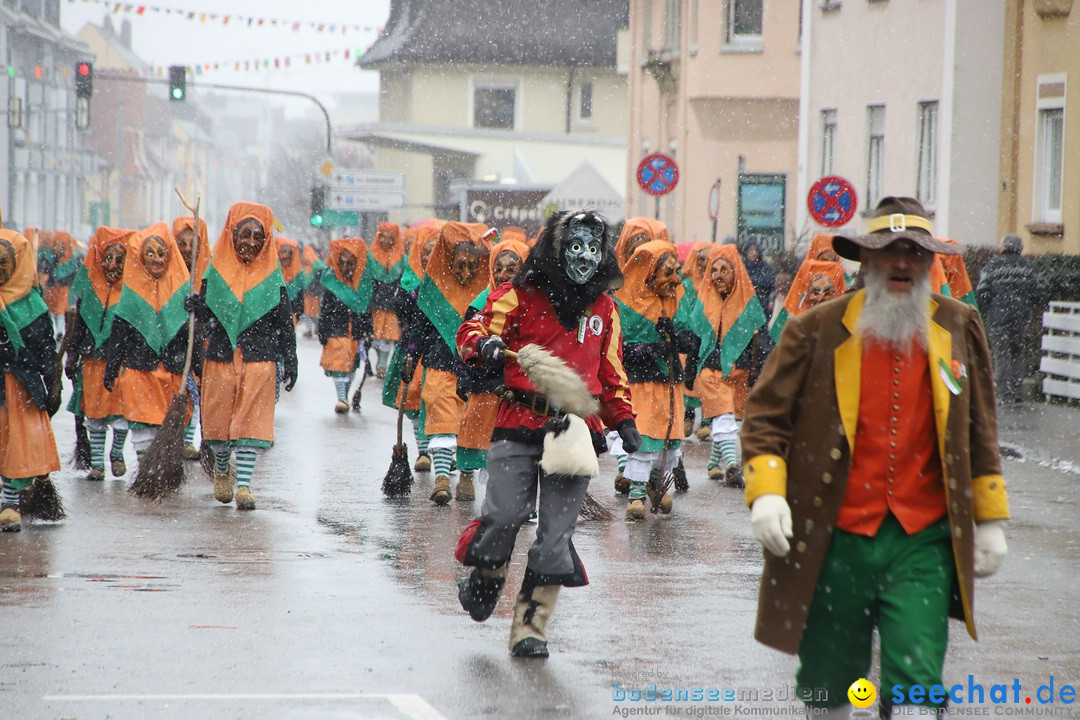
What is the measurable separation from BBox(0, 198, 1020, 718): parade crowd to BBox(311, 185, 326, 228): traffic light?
2852cm

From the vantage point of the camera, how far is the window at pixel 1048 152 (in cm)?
2284

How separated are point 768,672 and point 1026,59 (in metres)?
18.7

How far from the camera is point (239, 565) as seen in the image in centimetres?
920

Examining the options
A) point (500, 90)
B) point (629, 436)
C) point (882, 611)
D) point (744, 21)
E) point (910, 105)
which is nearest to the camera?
point (882, 611)

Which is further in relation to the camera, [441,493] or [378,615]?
[441,493]

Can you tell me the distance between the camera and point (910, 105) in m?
26.6

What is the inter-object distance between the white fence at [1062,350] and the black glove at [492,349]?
42.8ft

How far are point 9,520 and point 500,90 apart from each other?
51271 millimetres

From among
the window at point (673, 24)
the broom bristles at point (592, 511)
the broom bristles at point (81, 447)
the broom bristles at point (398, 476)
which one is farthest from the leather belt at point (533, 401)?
the window at point (673, 24)

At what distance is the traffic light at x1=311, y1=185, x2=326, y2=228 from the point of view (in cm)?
4281

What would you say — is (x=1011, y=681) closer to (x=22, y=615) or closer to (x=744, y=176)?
(x=22, y=615)

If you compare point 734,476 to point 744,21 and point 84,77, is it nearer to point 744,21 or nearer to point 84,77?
point 744,21

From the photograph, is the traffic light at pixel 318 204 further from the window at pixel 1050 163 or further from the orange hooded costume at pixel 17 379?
the orange hooded costume at pixel 17 379

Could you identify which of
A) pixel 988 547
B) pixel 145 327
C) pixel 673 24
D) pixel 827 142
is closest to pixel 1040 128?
pixel 827 142
